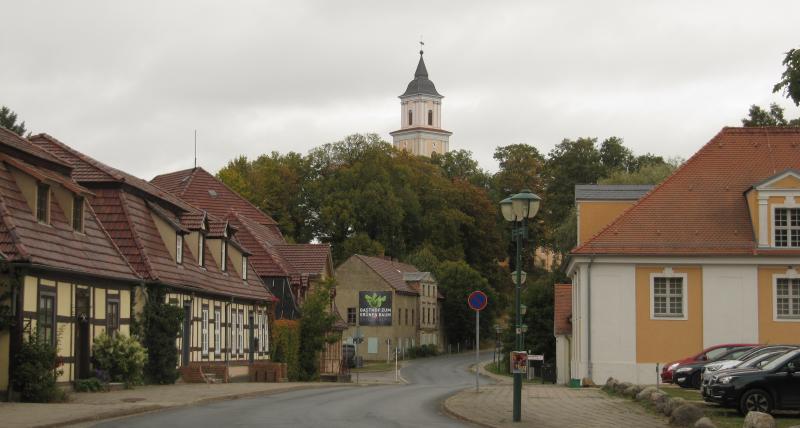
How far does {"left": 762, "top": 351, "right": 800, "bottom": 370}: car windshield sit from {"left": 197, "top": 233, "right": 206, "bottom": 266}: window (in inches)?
971

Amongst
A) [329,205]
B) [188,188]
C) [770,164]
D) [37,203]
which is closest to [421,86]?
[329,205]

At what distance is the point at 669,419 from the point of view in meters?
22.2

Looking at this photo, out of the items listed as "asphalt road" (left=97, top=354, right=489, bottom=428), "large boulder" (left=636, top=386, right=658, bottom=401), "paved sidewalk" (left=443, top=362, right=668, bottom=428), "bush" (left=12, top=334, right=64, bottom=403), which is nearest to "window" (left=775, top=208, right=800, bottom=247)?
"paved sidewalk" (left=443, top=362, right=668, bottom=428)

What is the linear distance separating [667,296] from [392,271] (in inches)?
2367

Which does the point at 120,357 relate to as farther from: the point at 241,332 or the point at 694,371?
the point at 694,371

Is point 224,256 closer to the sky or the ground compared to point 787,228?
closer to the ground

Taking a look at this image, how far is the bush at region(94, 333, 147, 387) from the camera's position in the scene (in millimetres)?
32125

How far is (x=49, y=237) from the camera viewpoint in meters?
29.2

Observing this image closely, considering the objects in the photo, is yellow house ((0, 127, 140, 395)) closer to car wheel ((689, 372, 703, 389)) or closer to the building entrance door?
the building entrance door

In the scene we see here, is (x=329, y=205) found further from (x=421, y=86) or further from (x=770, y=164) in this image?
(x=421, y=86)

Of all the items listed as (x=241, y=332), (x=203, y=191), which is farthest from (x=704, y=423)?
(x=203, y=191)

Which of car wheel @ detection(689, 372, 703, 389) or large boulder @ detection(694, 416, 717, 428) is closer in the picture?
large boulder @ detection(694, 416, 717, 428)

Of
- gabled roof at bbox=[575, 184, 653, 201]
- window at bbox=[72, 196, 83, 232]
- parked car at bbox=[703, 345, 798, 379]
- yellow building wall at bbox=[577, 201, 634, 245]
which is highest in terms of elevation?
gabled roof at bbox=[575, 184, 653, 201]

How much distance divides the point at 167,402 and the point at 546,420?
346 inches
